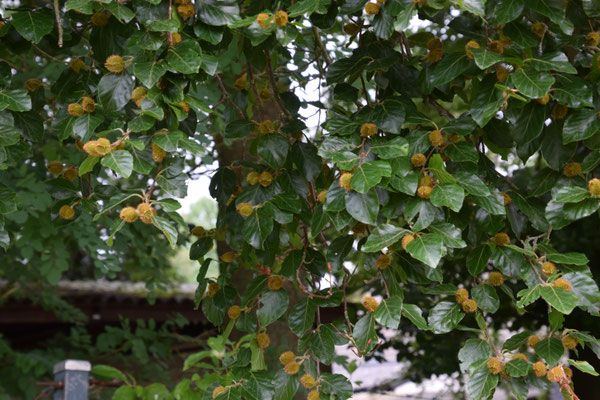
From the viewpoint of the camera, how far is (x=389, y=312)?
61.7 inches

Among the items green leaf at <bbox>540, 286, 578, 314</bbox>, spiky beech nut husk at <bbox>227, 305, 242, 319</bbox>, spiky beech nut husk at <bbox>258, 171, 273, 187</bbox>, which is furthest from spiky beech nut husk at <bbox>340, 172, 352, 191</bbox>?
spiky beech nut husk at <bbox>227, 305, 242, 319</bbox>

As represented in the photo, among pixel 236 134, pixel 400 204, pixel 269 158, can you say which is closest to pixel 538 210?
pixel 400 204

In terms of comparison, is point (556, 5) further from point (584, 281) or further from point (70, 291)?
point (70, 291)

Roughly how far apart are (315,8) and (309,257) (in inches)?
28.5

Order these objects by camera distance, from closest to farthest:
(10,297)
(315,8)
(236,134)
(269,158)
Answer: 1. (315,8)
2. (269,158)
3. (236,134)
4. (10,297)

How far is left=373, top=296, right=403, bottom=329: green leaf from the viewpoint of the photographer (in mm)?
1526

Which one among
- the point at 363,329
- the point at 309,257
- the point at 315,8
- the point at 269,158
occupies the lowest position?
the point at 363,329

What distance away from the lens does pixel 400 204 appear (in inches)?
64.5

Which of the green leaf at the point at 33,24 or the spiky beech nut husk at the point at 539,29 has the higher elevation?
the green leaf at the point at 33,24

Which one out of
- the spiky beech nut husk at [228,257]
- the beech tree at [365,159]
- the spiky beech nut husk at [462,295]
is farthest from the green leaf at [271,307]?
the spiky beech nut husk at [462,295]

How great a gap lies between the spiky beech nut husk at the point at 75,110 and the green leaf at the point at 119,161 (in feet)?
0.90

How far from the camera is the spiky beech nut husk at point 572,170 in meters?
1.78

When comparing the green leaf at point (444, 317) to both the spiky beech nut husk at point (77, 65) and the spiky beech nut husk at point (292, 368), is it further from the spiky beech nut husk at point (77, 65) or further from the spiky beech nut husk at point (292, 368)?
the spiky beech nut husk at point (77, 65)

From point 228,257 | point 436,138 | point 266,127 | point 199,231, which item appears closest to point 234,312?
point 228,257
